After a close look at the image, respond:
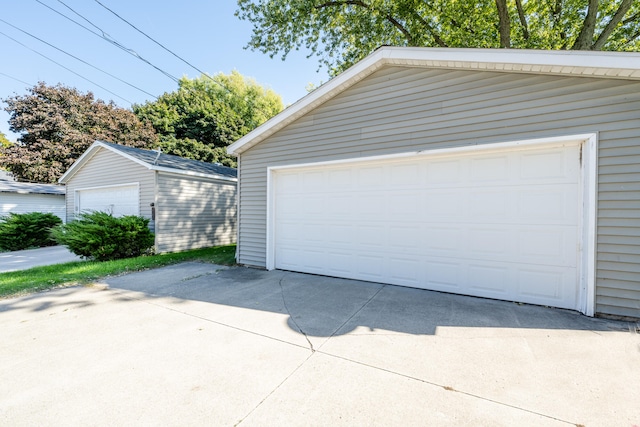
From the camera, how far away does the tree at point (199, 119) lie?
69.9 ft

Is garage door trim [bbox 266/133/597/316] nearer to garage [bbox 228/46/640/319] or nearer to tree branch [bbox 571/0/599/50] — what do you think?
garage [bbox 228/46/640/319]

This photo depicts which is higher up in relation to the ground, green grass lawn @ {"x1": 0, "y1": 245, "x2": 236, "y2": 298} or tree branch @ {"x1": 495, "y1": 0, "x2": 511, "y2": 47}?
tree branch @ {"x1": 495, "y1": 0, "x2": 511, "y2": 47}

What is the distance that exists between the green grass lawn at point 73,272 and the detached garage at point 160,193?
169cm

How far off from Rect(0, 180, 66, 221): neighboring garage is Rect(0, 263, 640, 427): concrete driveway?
1316cm

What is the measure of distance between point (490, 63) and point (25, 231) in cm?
1551

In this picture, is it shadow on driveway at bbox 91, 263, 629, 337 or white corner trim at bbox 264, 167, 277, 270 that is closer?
shadow on driveway at bbox 91, 263, 629, 337

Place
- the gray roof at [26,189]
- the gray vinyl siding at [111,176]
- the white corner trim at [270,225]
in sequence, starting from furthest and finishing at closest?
the gray roof at [26,189] < the gray vinyl siding at [111,176] < the white corner trim at [270,225]

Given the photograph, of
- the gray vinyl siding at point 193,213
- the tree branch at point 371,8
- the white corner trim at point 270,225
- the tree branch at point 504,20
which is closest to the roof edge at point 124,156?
the gray vinyl siding at point 193,213

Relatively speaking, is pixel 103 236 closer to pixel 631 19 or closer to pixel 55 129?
pixel 631 19

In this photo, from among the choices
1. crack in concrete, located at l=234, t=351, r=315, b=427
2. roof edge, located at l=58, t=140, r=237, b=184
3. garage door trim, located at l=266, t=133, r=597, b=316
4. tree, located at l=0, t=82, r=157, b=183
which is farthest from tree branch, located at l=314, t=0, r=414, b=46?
tree, located at l=0, t=82, r=157, b=183

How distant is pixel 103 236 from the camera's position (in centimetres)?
685

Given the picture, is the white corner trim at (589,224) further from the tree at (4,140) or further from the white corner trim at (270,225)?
the tree at (4,140)

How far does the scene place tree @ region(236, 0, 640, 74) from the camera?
899 cm

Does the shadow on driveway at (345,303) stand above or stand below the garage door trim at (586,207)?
below
